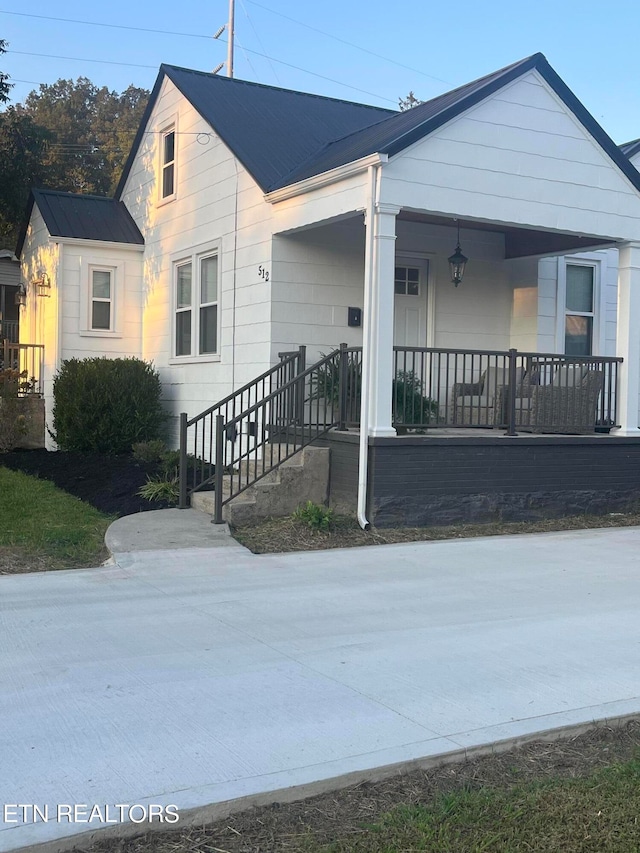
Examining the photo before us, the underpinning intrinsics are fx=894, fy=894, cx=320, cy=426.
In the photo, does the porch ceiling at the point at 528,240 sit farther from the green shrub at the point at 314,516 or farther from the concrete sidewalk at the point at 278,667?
the concrete sidewalk at the point at 278,667

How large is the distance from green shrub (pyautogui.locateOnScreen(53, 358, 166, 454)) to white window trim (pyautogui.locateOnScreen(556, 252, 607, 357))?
20.2 feet

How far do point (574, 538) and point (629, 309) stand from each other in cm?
312

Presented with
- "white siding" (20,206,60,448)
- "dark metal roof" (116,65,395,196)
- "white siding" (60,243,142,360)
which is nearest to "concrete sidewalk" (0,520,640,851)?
"dark metal roof" (116,65,395,196)

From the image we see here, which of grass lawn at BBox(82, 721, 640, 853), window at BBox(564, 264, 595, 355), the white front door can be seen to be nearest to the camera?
grass lawn at BBox(82, 721, 640, 853)

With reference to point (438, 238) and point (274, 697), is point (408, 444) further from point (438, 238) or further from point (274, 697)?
point (274, 697)

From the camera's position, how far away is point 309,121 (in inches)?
533

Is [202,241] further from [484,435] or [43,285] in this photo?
[484,435]

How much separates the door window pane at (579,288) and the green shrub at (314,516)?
6001 millimetres

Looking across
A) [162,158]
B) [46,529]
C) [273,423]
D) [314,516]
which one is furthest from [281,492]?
[162,158]

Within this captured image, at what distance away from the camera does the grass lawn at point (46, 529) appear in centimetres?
788

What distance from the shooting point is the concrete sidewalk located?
12.5 feet

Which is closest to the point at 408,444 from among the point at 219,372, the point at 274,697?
the point at 219,372

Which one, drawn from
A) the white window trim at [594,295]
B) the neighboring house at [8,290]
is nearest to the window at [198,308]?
the white window trim at [594,295]

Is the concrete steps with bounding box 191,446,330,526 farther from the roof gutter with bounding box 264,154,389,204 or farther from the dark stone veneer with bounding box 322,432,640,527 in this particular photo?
the roof gutter with bounding box 264,154,389,204
